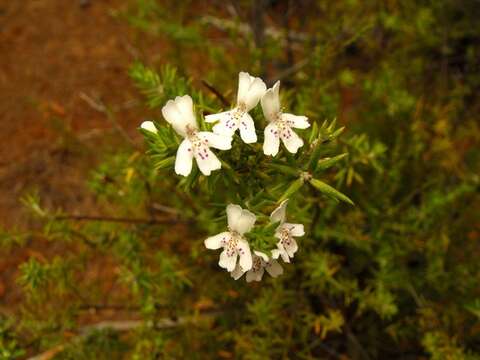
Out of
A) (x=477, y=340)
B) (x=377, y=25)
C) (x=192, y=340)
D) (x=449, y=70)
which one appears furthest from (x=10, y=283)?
(x=449, y=70)

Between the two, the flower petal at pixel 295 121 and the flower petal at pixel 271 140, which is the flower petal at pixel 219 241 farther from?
the flower petal at pixel 295 121

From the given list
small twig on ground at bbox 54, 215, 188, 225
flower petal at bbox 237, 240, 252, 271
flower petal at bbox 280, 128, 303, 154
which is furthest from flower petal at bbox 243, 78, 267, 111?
small twig on ground at bbox 54, 215, 188, 225

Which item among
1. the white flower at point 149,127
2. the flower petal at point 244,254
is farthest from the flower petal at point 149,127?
Result: the flower petal at point 244,254

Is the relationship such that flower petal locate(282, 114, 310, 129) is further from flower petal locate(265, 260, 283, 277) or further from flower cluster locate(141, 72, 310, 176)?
flower petal locate(265, 260, 283, 277)

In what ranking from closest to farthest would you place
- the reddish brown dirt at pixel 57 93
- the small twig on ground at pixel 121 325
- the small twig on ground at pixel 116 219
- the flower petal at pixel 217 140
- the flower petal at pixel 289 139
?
the flower petal at pixel 217 140, the flower petal at pixel 289 139, the small twig on ground at pixel 116 219, the small twig on ground at pixel 121 325, the reddish brown dirt at pixel 57 93

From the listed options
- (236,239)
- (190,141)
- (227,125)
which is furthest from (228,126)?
(236,239)

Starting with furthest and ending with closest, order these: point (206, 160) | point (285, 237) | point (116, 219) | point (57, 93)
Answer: point (57, 93), point (116, 219), point (285, 237), point (206, 160)

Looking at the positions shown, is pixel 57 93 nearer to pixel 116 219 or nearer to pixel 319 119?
pixel 116 219
